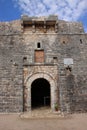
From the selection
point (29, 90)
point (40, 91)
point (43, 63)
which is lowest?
point (29, 90)

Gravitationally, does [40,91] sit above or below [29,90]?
above

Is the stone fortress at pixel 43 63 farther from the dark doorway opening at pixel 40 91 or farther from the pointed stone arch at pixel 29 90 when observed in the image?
the dark doorway opening at pixel 40 91

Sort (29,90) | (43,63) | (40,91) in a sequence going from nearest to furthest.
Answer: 1. (29,90)
2. (43,63)
3. (40,91)

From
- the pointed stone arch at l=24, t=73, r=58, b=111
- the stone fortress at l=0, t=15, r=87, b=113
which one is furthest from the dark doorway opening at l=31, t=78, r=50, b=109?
the pointed stone arch at l=24, t=73, r=58, b=111

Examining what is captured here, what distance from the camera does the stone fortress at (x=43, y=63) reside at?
11.8 metres

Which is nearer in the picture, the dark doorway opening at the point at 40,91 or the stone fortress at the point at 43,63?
the stone fortress at the point at 43,63

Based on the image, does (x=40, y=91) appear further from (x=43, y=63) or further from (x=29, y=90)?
(x=43, y=63)

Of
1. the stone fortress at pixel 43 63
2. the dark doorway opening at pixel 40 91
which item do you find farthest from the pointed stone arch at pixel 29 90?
the dark doorway opening at pixel 40 91

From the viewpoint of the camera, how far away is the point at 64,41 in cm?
1297

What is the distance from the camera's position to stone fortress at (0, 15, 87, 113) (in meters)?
11.8

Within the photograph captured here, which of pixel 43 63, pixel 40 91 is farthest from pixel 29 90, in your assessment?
pixel 40 91

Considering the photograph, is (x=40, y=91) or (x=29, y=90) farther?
(x=40, y=91)

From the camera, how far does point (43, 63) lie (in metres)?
12.4

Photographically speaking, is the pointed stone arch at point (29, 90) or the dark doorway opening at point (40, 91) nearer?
the pointed stone arch at point (29, 90)
